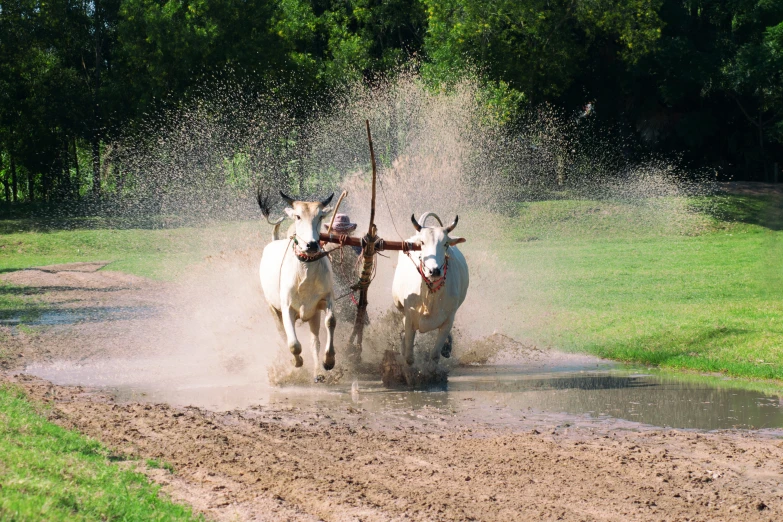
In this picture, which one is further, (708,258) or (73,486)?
(708,258)

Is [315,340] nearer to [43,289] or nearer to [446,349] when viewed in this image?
[446,349]

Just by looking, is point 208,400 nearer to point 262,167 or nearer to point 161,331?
point 161,331

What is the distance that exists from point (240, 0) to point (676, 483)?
1412 inches

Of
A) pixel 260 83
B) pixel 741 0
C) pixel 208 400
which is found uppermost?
pixel 741 0

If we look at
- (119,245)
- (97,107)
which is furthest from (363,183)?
(97,107)

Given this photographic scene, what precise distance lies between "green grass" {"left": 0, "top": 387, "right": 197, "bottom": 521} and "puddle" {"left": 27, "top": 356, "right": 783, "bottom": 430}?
9.64 feet

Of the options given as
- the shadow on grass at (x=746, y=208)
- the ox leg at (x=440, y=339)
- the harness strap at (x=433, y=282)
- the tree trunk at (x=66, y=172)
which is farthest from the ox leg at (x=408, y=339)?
the tree trunk at (x=66, y=172)

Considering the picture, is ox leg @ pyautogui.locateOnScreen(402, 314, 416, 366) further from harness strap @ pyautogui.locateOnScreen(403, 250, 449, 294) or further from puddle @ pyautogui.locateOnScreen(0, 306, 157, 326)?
puddle @ pyautogui.locateOnScreen(0, 306, 157, 326)

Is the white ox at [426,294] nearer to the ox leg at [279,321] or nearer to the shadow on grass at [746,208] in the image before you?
the ox leg at [279,321]

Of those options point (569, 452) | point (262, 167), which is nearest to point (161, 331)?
point (569, 452)

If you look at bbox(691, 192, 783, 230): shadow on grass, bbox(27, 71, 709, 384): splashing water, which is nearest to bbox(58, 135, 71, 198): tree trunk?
bbox(27, 71, 709, 384): splashing water

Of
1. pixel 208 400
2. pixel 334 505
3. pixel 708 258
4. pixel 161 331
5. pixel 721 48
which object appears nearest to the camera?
pixel 334 505

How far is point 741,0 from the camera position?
139ft

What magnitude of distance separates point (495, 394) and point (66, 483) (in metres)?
5.91
